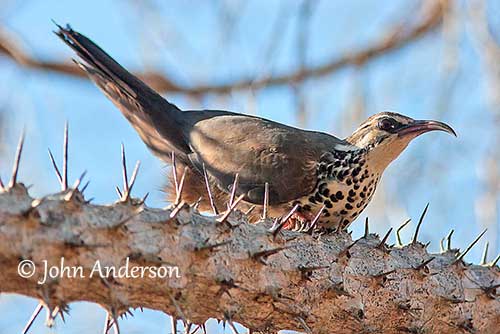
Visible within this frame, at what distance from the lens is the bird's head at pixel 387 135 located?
3719 mm

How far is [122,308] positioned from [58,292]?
0.19 meters

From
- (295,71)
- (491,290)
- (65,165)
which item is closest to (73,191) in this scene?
(65,165)

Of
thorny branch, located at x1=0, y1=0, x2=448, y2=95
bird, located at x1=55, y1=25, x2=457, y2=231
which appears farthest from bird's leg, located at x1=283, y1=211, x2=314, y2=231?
thorny branch, located at x1=0, y1=0, x2=448, y2=95

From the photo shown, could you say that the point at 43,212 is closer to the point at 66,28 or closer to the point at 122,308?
the point at 122,308

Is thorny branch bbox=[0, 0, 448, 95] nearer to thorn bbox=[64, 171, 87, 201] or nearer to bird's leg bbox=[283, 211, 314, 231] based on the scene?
bird's leg bbox=[283, 211, 314, 231]

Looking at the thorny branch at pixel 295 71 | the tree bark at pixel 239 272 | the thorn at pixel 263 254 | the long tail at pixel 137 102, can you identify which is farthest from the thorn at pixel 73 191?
the thorny branch at pixel 295 71

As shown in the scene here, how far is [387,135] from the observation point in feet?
12.4

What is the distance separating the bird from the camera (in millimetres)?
3646

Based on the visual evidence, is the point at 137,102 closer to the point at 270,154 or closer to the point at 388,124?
the point at 270,154

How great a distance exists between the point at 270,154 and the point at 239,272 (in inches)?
51.1

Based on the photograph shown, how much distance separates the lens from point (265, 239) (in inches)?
102

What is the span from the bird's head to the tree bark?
83cm

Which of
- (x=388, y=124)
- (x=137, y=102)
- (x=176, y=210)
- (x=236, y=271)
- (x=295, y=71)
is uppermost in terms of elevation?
(x=295, y=71)

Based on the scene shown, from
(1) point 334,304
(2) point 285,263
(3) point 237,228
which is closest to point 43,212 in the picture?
(3) point 237,228
